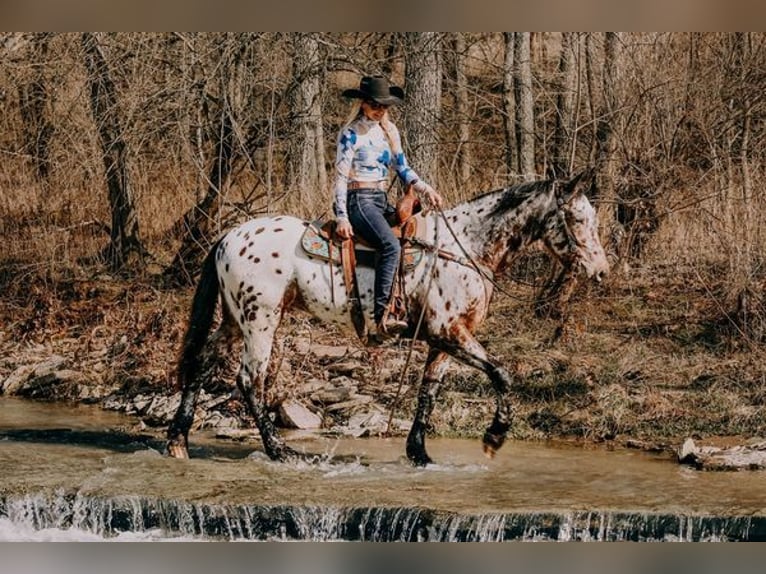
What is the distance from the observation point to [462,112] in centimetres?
996

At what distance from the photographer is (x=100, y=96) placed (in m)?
10.4

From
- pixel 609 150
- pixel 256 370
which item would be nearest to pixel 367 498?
pixel 256 370

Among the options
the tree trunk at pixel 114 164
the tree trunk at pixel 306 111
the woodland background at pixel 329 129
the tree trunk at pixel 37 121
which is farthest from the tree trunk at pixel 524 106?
the tree trunk at pixel 37 121

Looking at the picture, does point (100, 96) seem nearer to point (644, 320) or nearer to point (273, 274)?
point (273, 274)

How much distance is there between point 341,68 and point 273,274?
2.62 metres

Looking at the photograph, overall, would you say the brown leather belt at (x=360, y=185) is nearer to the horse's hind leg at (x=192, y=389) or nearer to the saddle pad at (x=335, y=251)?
the saddle pad at (x=335, y=251)

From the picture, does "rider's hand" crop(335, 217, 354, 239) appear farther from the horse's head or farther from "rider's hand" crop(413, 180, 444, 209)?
the horse's head

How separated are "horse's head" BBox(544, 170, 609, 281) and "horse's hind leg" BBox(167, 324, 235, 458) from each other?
1.88 m

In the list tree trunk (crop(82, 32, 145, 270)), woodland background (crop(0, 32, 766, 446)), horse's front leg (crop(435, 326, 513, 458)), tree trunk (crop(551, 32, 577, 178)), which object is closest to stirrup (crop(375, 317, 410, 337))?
horse's front leg (crop(435, 326, 513, 458))

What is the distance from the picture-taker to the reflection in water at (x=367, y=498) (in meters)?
7.34

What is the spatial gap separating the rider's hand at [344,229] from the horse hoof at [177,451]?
4.98ft

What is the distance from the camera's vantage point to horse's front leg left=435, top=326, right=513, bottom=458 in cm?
768

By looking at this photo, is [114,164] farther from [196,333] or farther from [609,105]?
[609,105]

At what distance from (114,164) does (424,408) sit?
349 centimetres
